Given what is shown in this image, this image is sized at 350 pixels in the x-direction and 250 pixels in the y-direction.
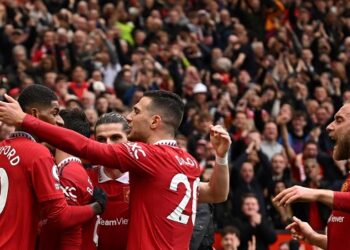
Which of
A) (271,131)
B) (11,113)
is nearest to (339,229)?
(11,113)

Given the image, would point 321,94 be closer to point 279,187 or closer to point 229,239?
point 279,187

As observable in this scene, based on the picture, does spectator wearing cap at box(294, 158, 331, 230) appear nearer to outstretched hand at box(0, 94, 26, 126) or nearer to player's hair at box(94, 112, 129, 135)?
player's hair at box(94, 112, 129, 135)

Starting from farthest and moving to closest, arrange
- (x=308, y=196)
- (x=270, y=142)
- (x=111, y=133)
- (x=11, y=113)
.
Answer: (x=270, y=142), (x=111, y=133), (x=308, y=196), (x=11, y=113)

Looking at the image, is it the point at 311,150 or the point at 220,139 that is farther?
the point at 311,150

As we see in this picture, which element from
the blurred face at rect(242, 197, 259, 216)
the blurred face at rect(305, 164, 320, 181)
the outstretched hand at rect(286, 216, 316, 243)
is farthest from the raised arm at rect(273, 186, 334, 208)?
the blurred face at rect(305, 164, 320, 181)

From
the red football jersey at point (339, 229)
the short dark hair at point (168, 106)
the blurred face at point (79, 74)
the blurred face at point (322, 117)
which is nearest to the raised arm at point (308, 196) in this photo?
the red football jersey at point (339, 229)

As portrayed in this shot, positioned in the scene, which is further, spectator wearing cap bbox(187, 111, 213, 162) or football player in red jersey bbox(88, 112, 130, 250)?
spectator wearing cap bbox(187, 111, 213, 162)

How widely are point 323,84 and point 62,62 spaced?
218 inches

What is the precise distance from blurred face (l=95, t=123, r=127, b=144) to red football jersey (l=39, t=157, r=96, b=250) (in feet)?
1.59

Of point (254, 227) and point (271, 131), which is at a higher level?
point (271, 131)

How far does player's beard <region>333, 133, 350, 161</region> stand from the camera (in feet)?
23.5

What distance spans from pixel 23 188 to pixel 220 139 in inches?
55.4

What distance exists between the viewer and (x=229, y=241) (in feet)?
38.2

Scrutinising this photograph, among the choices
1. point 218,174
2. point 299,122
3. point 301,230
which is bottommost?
point 301,230
